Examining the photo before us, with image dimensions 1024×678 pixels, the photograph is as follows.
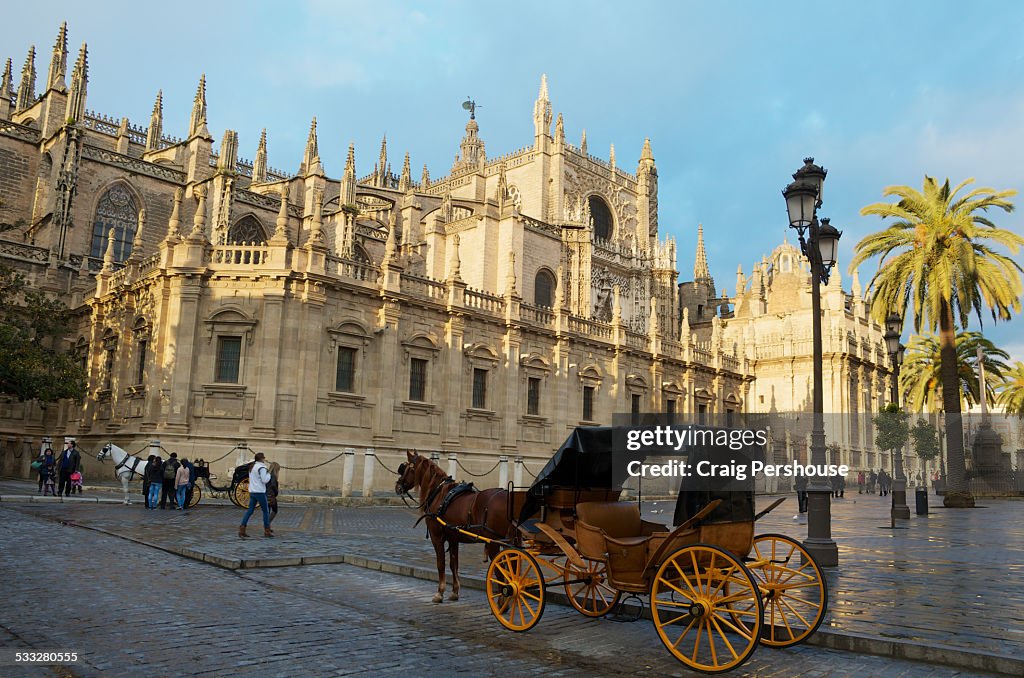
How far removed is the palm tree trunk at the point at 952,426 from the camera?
83.7 ft

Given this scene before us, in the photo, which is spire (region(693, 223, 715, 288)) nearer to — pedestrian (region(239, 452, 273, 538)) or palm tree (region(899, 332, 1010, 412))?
palm tree (region(899, 332, 1010, 412))

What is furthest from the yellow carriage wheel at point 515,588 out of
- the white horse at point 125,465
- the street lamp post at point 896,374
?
the white horse at point 125,465

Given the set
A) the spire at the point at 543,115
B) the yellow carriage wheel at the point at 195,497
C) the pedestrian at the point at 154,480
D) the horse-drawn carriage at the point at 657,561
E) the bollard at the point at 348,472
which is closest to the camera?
the horse-drawn carriage at the point at 657,561

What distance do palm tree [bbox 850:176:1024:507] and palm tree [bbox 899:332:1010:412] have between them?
664cm

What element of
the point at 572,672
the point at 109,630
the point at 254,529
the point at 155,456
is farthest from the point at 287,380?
the point at 572,672

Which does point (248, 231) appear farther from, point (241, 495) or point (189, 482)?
point (241, 495)

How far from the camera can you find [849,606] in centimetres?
741

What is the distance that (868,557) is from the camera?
1141cm

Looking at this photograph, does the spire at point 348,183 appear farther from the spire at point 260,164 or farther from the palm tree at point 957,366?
the palm tree at point 957,366

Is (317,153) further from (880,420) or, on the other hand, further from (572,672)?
(572,672)

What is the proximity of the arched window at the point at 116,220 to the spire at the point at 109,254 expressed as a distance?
0.99ft

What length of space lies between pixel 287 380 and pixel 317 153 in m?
26.8

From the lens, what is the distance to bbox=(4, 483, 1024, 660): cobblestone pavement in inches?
261

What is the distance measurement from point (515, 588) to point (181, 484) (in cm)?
1427
